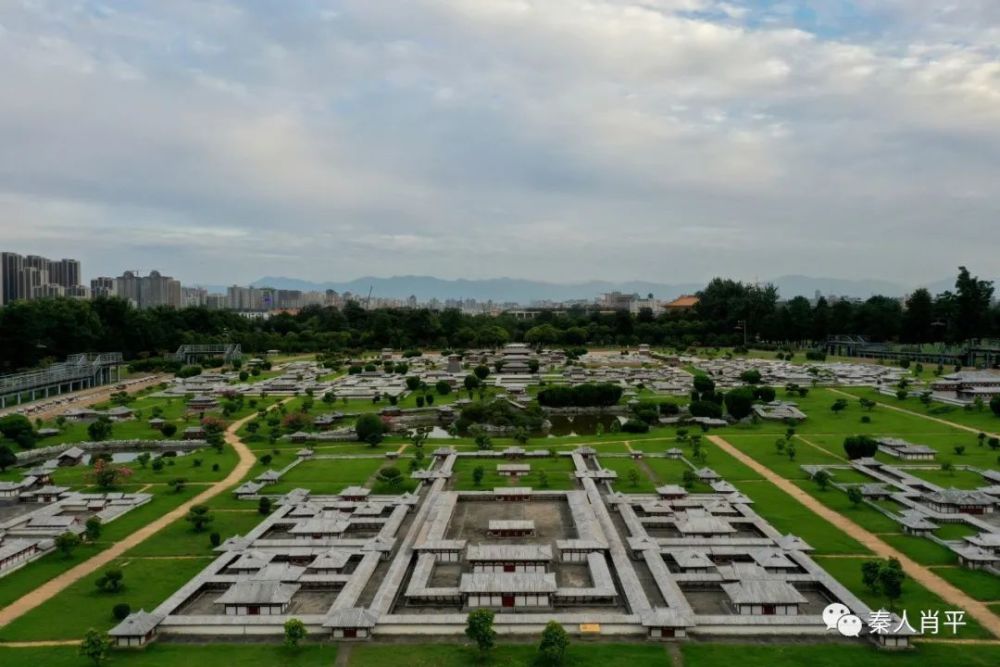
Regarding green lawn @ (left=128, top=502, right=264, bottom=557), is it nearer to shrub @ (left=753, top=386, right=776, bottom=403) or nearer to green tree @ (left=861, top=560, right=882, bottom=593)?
green tree @ (left=861, top=560, right=882, bottom=593)

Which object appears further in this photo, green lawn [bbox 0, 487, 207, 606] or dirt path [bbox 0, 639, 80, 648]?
green lawn [bbox 0, 487, 207, 606]

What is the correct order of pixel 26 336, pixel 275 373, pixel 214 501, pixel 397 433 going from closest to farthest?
pixel 214 501, pixel 397 433, pixel 26 336, pixel 275 373

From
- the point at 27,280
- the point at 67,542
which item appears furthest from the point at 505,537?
the point at 27,280

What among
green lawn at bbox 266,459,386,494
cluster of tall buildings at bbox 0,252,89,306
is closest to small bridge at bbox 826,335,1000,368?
green lawn at bbox 266,459,386,494

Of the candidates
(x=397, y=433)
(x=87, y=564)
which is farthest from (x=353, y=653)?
(x=397, y=433)

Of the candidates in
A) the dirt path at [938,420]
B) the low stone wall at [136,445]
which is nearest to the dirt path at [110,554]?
the low stone wall at [136,445]

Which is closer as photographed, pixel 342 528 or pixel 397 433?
pixel 342 528

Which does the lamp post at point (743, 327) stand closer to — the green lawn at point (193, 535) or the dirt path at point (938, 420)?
the dirt path at point (938, 420)

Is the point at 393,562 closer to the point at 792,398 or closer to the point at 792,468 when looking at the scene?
the point at 792,468
